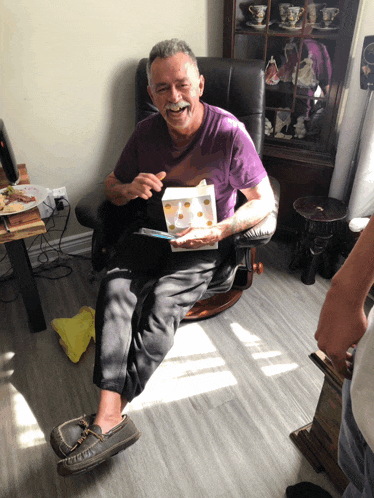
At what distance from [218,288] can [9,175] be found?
1.08 m

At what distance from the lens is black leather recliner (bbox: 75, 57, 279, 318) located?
1.58 metres

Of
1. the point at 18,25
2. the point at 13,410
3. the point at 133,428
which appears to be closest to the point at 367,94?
the point at 18,25

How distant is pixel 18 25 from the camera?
1682 millimetres

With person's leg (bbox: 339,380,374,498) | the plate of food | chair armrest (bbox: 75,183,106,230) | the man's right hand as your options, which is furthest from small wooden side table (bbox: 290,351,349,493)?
the plate of food

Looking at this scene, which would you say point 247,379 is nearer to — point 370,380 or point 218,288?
point 218,288

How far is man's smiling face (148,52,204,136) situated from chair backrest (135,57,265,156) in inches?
11.1

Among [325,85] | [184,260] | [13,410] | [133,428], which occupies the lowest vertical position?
[13,410]

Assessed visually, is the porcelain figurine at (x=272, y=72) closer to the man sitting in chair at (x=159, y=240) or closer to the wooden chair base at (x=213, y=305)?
the man sitting in chair at (x=159, y=240)

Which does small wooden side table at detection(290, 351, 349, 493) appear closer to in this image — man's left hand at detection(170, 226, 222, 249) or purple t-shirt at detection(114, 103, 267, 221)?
man's left hand at detection(170, 226, 222, 249)

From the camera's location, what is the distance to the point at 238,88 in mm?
1765

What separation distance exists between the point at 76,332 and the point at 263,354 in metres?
0.84

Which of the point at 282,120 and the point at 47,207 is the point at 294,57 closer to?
the point at 282,120

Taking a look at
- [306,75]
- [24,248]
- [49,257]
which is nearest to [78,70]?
[24,248]

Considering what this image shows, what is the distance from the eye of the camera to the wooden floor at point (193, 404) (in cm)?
126
